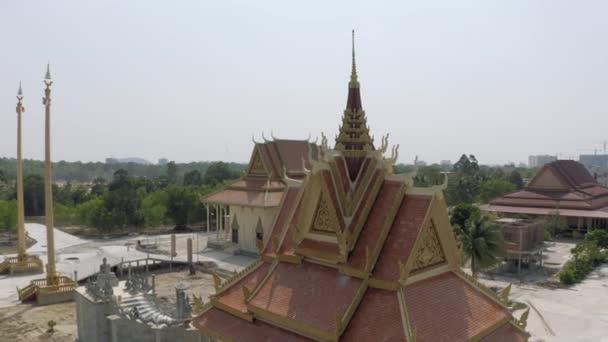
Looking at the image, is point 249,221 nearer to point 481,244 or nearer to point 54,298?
point 54,298

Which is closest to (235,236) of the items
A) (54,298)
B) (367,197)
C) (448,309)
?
(54,298)

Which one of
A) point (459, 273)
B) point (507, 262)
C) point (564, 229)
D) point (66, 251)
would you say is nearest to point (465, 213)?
point (507, 262)

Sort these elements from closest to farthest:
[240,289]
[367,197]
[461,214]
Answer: [367,197] < [240,289] < [461,214]

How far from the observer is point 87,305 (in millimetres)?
15359

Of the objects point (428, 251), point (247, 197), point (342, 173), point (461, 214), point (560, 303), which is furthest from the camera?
point (247, 197)

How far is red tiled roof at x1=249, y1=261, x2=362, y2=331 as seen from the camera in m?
9.58

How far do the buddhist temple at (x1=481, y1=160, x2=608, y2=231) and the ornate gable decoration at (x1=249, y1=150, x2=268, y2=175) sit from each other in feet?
73.0

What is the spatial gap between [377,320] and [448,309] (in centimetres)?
174

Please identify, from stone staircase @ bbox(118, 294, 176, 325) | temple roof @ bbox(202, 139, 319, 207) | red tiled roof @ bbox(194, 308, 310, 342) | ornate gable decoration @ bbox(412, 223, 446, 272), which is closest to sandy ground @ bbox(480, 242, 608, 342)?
ornate gable decoration @ bbox(412, 223, 446, 272)

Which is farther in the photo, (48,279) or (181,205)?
(181,205)

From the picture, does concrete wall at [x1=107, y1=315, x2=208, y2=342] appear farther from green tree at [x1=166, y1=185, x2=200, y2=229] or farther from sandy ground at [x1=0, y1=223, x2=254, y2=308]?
green tree at [x1=166, y1=185, x2=200, y2=229]

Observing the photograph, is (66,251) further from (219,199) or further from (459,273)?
(459,273)

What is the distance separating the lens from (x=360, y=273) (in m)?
Result: 9.72

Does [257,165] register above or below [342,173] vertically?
above
